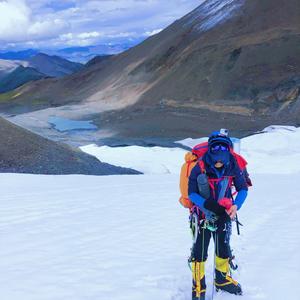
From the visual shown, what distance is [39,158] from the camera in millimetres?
18812

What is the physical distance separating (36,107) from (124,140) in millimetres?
33887

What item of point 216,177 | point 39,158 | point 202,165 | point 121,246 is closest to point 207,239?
point 216,177

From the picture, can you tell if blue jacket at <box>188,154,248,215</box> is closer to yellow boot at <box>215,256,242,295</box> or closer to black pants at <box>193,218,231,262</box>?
black pants at <box>193,218,231,262</box>

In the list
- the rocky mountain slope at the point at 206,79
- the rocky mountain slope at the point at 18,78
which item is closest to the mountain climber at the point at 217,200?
the rocky mountain slope at the point at 206,79

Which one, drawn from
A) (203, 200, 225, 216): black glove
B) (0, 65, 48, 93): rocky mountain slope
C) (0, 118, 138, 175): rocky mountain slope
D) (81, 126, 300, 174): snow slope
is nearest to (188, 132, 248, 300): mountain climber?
(203, 200, 225, 216): black glove

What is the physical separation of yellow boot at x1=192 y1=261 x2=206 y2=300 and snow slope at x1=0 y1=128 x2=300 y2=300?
9.0 inches

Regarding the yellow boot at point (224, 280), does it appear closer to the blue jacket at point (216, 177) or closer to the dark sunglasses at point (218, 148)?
the blue jacket at point (216, 177)

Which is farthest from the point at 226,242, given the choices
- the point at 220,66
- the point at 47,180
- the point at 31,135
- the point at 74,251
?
the point at 220,66

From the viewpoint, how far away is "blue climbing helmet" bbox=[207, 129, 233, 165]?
4.31m

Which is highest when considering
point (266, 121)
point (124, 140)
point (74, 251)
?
point (266, 121)

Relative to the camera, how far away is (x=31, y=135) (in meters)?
21.0

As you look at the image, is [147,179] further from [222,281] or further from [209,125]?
[209,125]

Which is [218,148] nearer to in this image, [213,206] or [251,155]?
[213,206]

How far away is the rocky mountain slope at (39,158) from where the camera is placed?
59.4 feet
